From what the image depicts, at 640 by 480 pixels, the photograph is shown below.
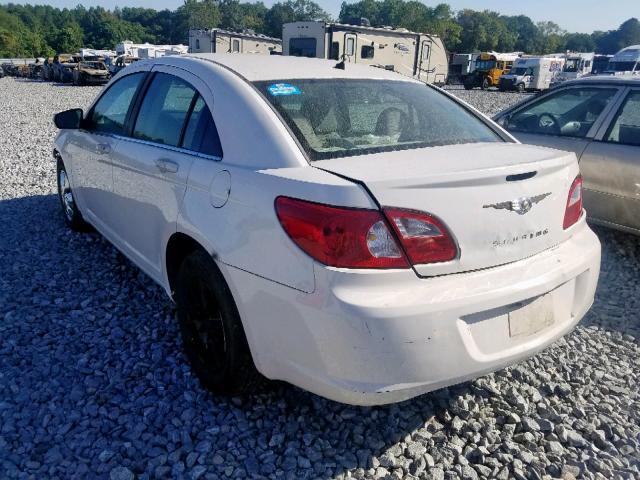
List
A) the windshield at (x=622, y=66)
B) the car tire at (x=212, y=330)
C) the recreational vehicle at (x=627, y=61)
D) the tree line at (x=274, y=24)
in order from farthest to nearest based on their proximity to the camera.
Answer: the tree line at (x=274, y=24), the windshield at (x=622, y=66), the recreational vehicle at (x=627, y=61), the car tire at (x=212, y=330)

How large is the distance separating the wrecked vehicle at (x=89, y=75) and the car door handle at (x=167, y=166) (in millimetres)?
34077

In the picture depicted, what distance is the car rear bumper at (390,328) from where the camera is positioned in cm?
192

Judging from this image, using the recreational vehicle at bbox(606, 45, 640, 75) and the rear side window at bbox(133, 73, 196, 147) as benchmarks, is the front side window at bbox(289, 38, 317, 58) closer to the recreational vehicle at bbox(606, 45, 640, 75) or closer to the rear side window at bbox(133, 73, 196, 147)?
the recreational vehicle at bbox(606, 45, 640, 75)

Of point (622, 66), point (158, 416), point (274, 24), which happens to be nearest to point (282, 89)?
point (158, 416)

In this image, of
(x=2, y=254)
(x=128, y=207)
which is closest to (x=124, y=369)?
(x=128, y=207)

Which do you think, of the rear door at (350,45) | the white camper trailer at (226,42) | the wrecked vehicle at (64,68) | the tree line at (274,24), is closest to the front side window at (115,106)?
the rear door at (350,45)

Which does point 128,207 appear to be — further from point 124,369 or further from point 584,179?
point 584,179

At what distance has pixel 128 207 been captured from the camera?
3410 millimetres

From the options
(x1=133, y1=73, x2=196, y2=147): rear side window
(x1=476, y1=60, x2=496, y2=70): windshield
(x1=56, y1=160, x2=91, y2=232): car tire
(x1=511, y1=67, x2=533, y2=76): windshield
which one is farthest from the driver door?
(x1=476, y1=60, x2=496, y2=70): windshield

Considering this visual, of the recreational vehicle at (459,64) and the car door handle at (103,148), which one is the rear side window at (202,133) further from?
the recreational vehicle at (459,64)

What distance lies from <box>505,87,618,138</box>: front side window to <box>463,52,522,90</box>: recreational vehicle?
35.2m

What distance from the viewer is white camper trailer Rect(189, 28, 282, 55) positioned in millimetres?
27750

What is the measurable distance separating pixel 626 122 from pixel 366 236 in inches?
148

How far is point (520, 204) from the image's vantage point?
2195mm
